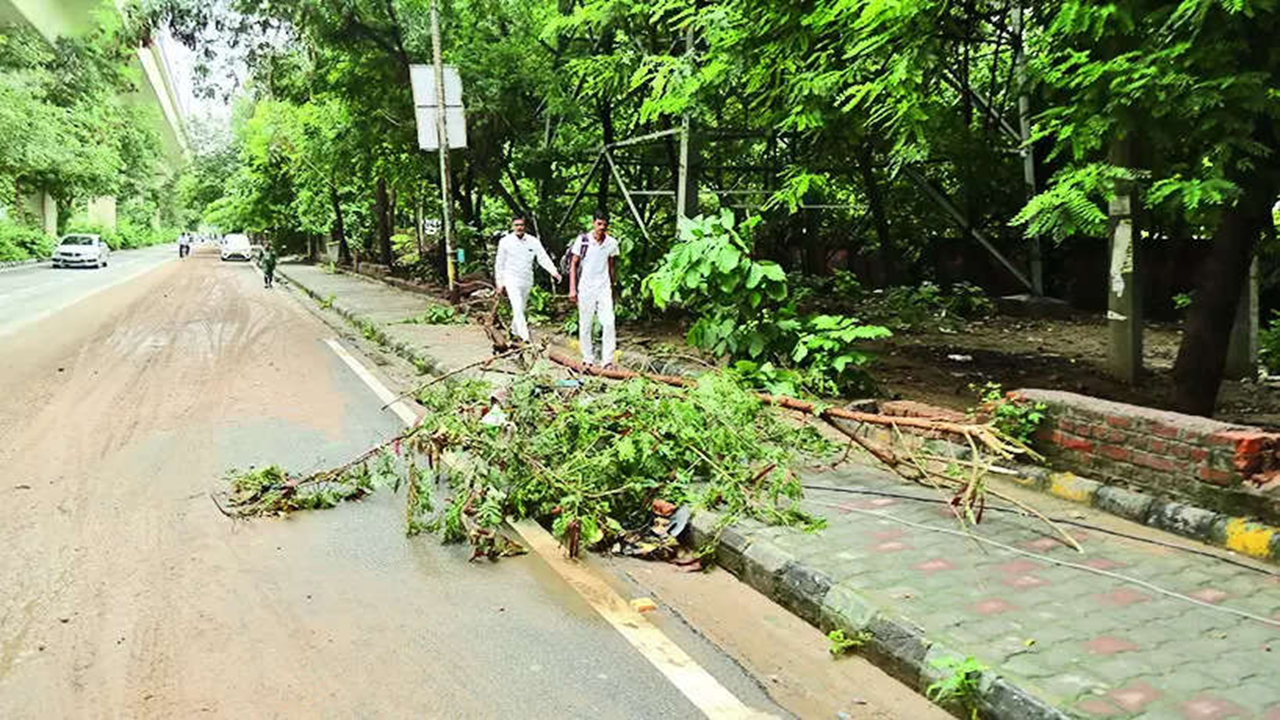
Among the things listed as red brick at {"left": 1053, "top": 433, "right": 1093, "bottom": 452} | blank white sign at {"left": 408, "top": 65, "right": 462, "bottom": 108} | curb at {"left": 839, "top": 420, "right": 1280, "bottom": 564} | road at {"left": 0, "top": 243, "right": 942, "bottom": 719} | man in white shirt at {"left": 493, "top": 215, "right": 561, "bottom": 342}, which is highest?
blank white sign at {"left": 408, "top": 65, "right": 462, "bottom": 108}

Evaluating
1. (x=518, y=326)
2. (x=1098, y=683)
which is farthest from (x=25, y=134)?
(x=1098, y=683)

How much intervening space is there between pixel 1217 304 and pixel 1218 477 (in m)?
2.27

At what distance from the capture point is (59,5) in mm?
42188

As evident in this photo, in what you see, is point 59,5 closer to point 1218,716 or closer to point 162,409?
point 162,409

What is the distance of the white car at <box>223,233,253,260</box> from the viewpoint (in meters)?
51.4

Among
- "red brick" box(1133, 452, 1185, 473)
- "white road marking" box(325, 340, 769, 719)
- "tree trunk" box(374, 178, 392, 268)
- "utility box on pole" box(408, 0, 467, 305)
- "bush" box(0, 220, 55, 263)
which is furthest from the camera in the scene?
"bush" box(0, 220, 55, 263)

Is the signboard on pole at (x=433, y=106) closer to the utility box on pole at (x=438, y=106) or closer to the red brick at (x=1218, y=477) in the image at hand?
the utility box on pole at (x=438, y=106)

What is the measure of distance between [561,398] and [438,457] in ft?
2.94

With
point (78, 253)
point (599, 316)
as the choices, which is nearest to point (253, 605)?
point (599, 316)

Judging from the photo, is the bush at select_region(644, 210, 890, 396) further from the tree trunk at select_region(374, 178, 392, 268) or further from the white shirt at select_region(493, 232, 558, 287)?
the tree trunk at select_region(374, 178, 392, 268)

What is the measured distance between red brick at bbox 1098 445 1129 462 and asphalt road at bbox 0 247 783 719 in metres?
2.74

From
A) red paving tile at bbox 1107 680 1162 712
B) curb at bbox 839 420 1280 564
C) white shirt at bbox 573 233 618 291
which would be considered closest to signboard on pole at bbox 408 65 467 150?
white shirt at bbox 573 233 618 291

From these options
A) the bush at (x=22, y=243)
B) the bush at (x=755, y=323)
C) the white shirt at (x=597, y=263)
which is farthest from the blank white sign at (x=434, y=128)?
the bush at (x=22, y=243)

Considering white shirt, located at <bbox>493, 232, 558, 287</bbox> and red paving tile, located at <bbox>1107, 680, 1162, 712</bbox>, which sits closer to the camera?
red paving tile, located at <bbox>1107, 680, 1162, 712</bbox>
